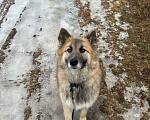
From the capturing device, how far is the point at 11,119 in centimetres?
324

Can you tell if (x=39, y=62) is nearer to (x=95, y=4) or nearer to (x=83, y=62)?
(x=83, y=62)

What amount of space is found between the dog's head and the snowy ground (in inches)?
58.1

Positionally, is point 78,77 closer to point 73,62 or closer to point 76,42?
point 73,62

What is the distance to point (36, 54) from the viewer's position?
4.82 metres

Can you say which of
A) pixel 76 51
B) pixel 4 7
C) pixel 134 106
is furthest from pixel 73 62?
pixel 4 7

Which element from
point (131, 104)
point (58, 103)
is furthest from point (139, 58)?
point (58, 103)

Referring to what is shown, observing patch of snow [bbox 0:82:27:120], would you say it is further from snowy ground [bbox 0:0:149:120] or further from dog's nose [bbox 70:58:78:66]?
dog's nose [bbox 70:58:78:66]

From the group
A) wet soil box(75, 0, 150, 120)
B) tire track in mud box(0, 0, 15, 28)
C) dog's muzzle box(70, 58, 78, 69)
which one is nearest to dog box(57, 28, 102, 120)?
dog's muzzle box(70, 58, 78, 69)

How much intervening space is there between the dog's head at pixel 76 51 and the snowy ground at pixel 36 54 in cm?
148

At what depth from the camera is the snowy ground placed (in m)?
3.44

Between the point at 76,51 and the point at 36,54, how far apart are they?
2.53 metres

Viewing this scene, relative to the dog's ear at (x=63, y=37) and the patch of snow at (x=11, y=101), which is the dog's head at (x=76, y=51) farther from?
the patch of snow at (x=11, y=101)

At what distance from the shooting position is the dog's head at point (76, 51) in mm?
2619

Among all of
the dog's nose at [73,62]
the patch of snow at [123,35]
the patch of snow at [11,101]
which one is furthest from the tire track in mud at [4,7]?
the patch of snow at [123,35]
